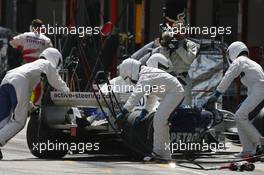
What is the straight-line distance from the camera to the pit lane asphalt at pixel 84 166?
12.1 m

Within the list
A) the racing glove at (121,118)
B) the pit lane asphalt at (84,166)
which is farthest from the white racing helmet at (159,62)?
the pit lane asphalt at (84,166)

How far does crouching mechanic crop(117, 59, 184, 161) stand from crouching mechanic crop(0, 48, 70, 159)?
1106mm

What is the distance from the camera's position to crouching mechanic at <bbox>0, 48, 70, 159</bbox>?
13805 mm

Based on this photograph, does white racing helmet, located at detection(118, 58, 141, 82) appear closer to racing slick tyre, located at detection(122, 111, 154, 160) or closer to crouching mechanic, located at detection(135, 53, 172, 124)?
crouching mechanic, located at detection(135, 53, 172, 124)

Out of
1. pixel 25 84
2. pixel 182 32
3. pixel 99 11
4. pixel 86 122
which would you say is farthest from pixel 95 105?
pixel 99 11

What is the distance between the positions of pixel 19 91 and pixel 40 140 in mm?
875

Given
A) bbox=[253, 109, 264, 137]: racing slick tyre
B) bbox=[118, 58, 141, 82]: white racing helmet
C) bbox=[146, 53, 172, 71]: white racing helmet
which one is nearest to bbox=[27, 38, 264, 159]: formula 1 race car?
bbox=[118, 58, 141, 82]: white racing helmet

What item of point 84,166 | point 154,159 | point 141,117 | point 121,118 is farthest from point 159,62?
point 84,166

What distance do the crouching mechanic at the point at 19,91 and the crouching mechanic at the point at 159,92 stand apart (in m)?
1.11

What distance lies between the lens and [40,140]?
14.1m

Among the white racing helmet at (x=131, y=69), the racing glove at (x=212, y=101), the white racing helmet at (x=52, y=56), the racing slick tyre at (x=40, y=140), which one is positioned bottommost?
the racing slick tyre at (x=40, y=140)

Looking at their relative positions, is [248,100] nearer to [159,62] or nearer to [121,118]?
[159,62]

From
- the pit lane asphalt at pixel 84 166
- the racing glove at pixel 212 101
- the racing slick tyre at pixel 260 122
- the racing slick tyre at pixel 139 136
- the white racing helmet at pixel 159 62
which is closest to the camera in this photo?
the pit lane asphalt at pixel 84 166

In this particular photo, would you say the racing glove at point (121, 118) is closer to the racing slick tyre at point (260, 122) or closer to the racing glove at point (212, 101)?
the racing glove at point (212, 101)
